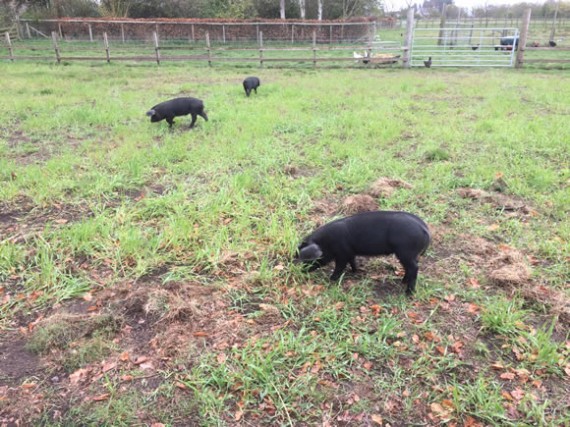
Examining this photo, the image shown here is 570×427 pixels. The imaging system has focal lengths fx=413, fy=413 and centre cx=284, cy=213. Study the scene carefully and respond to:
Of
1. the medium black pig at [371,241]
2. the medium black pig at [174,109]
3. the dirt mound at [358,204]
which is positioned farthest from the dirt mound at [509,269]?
the medium black pig at [174,109]

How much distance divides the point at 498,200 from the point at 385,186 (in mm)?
1298

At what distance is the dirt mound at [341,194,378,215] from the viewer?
4562 mm

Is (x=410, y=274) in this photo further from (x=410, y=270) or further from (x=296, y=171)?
(x=296, y=171)

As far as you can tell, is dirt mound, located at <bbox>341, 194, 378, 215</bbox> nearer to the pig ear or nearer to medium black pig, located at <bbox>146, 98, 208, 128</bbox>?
the pig ear

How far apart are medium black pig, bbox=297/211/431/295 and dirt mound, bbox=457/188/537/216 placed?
1.99 m

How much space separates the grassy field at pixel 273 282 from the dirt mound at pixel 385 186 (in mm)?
29

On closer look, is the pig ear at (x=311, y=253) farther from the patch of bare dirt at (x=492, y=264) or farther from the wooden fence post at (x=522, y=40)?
the wooden fence post at (x=522, y=40)

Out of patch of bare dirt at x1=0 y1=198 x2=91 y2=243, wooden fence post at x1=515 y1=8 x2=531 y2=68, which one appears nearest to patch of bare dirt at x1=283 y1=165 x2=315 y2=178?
patch of bare dirt at x1=0 y1=198 x2=91 y2=243

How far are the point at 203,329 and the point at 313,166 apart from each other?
343 cm

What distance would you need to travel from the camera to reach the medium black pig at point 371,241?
313 centimetres

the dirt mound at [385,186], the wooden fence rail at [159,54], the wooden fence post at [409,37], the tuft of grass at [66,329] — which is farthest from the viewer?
the wooden fence rail at [159,54]

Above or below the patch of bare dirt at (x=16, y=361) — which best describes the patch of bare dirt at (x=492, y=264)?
above

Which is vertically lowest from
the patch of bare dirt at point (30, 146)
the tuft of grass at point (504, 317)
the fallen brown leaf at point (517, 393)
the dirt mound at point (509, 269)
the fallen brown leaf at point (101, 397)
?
the fallen brown leaf at point (517, 393)

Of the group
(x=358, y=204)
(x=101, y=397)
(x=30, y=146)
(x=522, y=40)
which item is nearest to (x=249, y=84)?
(x=30, y=146)
